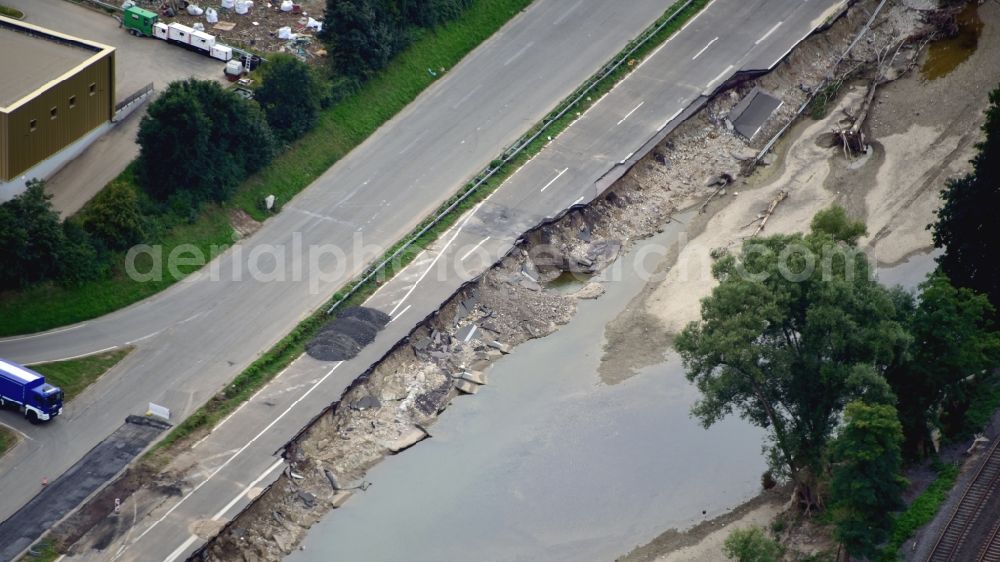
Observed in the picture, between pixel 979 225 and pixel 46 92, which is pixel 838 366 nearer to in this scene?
pixel 979 225

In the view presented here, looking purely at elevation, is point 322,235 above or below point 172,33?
below

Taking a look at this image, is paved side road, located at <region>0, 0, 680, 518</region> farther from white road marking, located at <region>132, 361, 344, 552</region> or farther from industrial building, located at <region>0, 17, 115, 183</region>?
industrial building, located at <region>0, 17, 115, 183</region>

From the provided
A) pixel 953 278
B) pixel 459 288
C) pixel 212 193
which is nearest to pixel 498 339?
pixel 459 288

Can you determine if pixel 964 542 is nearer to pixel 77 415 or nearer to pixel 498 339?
pixel 498 339

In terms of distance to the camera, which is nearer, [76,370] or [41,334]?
[76,370]

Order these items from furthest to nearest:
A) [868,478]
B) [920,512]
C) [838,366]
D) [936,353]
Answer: [936,353] < [920,512] < [838,366] < [868,478]

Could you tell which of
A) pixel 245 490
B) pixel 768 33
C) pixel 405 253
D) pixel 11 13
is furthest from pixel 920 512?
pixel 11 13

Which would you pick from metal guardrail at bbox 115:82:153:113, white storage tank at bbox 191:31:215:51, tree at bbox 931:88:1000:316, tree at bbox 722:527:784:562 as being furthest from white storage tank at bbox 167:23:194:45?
tree at bbox 722:527:784:562
